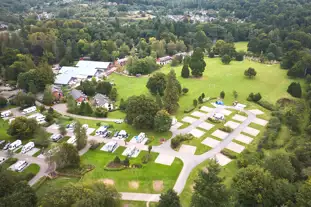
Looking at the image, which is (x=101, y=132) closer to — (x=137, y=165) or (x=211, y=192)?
(x=137, y=165)

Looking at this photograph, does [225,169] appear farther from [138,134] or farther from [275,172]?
[138,134]

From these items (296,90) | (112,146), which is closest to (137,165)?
(112,146)

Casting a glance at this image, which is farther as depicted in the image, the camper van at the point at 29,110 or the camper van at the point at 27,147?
the camper van at the point at 29,110

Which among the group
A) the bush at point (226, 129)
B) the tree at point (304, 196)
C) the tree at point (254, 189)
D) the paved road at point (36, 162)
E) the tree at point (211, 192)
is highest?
the tree at point (211, 192)

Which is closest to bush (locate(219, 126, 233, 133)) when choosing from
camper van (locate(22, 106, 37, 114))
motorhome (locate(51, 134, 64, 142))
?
motorhome (locate(51, 134, 64, 142))

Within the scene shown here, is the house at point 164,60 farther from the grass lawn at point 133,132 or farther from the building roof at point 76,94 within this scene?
the grass lawn at point 133,132

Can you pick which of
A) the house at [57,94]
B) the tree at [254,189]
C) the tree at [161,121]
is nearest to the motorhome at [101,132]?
the tree at [161,121]

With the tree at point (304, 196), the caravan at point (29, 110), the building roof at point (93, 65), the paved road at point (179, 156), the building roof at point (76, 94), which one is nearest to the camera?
the tree at point (304, 196)

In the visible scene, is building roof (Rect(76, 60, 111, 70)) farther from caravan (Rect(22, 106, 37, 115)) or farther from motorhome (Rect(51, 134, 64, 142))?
motorhome (Rect(51, 134, 64, 142))
